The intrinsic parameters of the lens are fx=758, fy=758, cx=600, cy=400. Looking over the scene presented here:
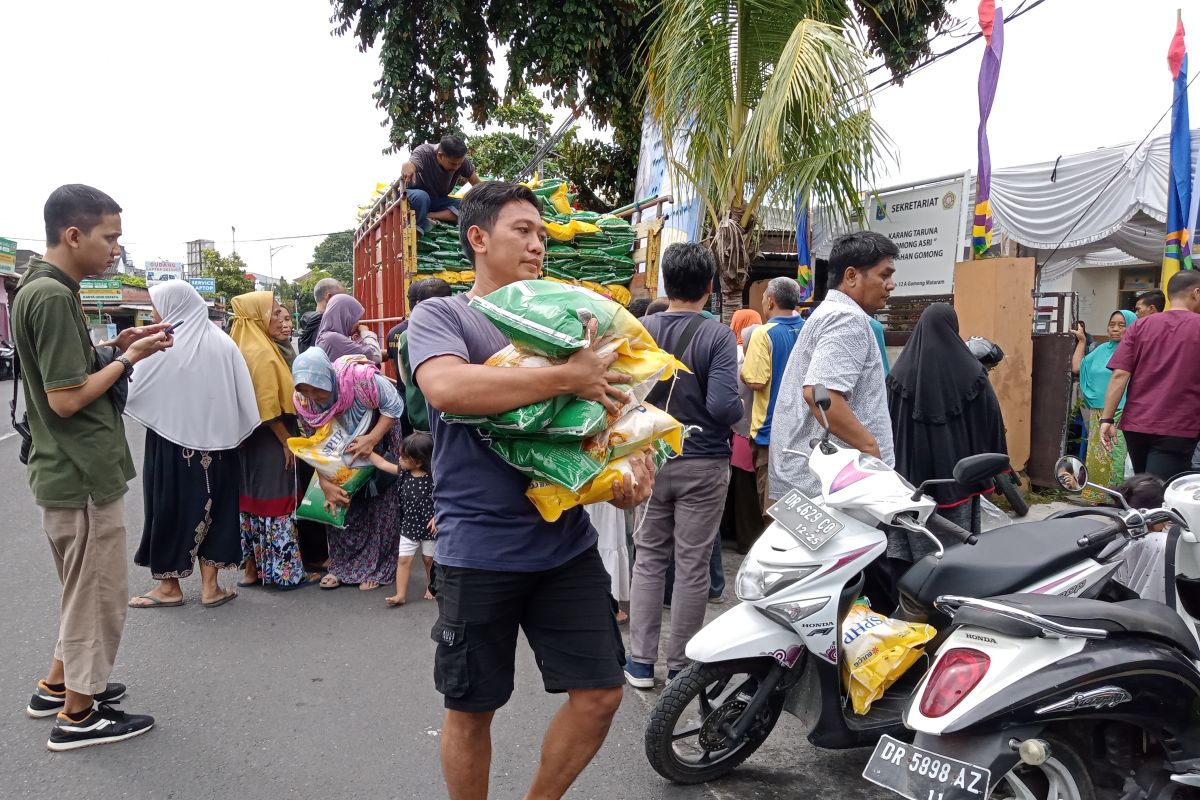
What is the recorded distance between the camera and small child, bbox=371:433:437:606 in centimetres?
435

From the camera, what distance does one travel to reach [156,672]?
3.39m

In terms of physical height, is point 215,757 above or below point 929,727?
below

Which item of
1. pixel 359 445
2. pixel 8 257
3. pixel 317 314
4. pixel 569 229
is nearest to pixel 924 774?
pixel 359 445

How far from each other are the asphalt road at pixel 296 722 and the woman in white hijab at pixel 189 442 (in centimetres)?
28

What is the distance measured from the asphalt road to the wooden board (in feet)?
14.7

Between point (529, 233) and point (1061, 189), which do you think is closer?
point (529, 233)

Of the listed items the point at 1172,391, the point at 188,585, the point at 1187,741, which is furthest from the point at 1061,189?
the point at 188,585

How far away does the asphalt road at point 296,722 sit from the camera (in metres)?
2.58

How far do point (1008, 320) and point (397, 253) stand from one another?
201 inches

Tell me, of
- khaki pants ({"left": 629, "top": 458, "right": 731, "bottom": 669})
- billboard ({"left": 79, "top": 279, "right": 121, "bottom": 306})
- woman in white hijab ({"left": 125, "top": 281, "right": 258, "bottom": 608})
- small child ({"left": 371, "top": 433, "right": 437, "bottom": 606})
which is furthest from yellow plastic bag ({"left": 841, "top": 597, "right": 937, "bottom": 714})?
billboard ({"left": 79, "top": 279, "right": 121, "bottom": 306})

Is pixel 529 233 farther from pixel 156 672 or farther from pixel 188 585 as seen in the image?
pixel 188 585

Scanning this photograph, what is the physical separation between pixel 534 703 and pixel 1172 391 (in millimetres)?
3917

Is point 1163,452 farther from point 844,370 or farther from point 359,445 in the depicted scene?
point 359,445

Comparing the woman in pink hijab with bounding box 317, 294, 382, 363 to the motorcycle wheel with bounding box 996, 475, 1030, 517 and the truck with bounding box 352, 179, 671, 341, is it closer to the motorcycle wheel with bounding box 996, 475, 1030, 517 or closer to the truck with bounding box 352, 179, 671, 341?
the truck with bounding box 352, 179, 671, 341
